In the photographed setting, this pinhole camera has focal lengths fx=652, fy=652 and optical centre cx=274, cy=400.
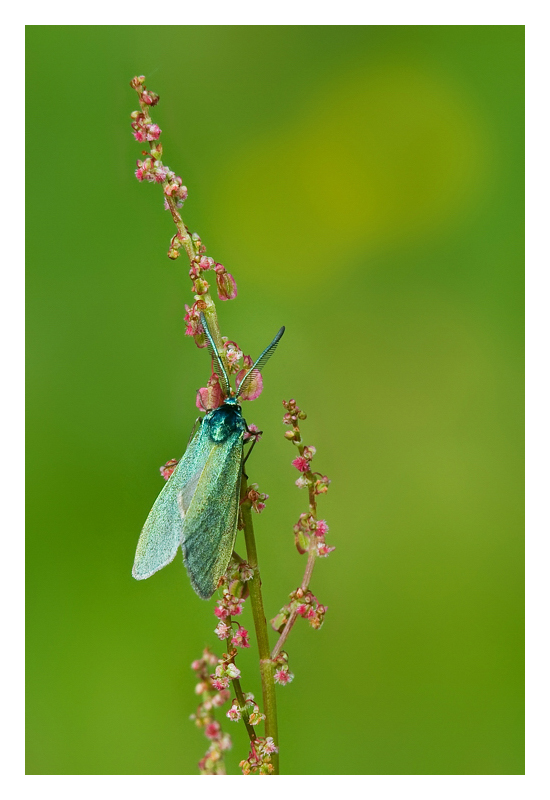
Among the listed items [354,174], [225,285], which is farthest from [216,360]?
[354,174]

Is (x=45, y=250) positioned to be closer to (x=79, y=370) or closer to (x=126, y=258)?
(x=126, y=258)

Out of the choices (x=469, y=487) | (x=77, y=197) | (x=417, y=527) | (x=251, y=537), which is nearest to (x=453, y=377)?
(x=469, y=487)

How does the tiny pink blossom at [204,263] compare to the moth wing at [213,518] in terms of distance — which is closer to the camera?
the tiny pink blossom at [204,263]

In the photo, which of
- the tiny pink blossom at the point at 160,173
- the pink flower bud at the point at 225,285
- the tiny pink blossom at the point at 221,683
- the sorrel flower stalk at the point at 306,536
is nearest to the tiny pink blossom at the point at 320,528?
the sorrel flower stalk at the point at 306,536

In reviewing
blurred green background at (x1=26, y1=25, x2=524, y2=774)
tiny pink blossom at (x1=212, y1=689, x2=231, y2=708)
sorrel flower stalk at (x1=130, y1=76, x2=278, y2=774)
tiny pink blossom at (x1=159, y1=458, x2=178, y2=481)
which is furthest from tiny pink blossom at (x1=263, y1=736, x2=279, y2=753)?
blurred green background at (x1=26, y1=25, x2=524, y2=774)

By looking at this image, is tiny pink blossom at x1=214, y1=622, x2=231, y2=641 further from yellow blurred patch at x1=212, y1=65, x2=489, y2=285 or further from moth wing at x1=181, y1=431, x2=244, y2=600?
yellow blurred patch at x1=212, y1=65, x2=489, y2=285

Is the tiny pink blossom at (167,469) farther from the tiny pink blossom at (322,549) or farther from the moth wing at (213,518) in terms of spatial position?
the tiny pink blossom at (322,549)

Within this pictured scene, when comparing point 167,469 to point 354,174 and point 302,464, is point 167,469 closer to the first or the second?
point 302,464
